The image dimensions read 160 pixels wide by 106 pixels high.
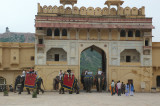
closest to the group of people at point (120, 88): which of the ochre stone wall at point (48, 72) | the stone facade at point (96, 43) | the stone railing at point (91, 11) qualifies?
the stone facade at point (96, 43)

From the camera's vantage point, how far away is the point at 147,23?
27578 mm

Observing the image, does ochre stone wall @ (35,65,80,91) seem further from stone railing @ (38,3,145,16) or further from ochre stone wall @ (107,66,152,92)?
stone railing @ (38,3,145,16)

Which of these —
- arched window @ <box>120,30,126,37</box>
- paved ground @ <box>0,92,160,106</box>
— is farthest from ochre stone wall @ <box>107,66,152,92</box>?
paved ground @ <box>0,92,160,106</box>

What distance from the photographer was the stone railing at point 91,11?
28.4 m

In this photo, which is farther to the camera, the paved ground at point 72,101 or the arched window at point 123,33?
the arched window at point 123,33

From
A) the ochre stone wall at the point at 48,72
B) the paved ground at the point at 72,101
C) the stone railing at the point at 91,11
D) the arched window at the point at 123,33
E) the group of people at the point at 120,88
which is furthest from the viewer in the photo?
the stone railing at the point at 91,11

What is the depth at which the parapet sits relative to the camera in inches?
1117

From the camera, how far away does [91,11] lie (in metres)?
28.8

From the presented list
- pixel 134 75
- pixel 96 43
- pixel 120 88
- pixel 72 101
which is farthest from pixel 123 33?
pixel 72 101

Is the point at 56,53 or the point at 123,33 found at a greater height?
the point at 123,33

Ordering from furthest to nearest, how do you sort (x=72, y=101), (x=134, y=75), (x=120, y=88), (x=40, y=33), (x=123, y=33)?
(x=123, y=33) → (x=134, y=75) → (x=40, y=33) → (x=120, y=88) → (x=72, y=101)

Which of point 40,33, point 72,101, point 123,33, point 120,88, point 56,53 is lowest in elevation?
point 72,101

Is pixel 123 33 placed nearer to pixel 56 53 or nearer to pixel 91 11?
pixel 91 11

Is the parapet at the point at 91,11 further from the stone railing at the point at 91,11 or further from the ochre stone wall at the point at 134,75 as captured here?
the ochre stone wall at the point at 134,75
